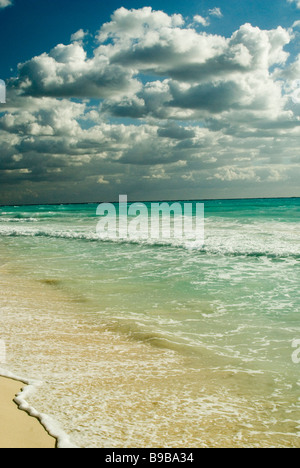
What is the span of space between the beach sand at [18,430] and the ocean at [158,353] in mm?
107

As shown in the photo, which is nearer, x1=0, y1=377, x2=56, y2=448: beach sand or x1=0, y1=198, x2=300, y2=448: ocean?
x1=0, y1=377, x2=56, y2=448: beach sand

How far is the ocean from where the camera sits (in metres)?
3.63

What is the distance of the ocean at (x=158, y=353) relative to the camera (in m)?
3.63

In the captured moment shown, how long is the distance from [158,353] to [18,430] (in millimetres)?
2604

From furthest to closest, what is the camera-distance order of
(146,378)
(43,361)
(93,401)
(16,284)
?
(16,284), (43,361), (146,378), (93,401)

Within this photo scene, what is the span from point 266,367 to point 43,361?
3.05 metres

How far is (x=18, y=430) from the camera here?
11.0 feet

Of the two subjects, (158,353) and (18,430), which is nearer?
(18,430)

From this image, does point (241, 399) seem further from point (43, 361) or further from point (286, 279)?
point (286, 279)

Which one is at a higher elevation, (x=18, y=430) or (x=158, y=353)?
(x=18, y=430)

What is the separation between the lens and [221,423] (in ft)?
12.2

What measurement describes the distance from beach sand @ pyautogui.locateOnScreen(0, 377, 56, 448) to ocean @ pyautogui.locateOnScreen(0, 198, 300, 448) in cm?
11
